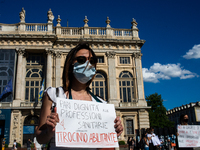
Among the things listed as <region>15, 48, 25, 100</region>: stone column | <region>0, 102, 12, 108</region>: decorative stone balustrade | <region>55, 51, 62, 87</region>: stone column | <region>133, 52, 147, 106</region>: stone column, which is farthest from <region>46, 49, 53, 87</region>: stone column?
<region>133, 52, 147, 106</region>: stone column

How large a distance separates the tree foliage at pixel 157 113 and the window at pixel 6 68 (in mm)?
28406

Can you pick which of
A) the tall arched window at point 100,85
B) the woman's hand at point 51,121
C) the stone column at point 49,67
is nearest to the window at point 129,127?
the tall arched window at point 100,85

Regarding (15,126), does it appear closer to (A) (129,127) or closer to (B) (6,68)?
(B) (6,68)

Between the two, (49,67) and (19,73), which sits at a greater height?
(49,67)

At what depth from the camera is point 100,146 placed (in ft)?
6.95

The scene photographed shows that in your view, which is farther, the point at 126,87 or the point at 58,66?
the point at 126,87

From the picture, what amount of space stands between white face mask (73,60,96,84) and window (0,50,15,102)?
75.0 feet

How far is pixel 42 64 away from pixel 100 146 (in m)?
24.7

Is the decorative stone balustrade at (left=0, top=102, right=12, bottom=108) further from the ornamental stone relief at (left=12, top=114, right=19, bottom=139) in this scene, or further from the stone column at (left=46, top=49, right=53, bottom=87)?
the stone column at (left=46, top=49, right=53, bottom=87)

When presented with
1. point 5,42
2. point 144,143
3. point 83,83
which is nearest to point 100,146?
point 83,83

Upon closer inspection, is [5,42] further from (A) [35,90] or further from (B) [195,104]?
(B) [195,104]

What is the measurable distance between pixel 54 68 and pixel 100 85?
5.97 m

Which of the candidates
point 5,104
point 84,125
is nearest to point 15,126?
point 5,104

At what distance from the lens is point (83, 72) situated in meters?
2.36
